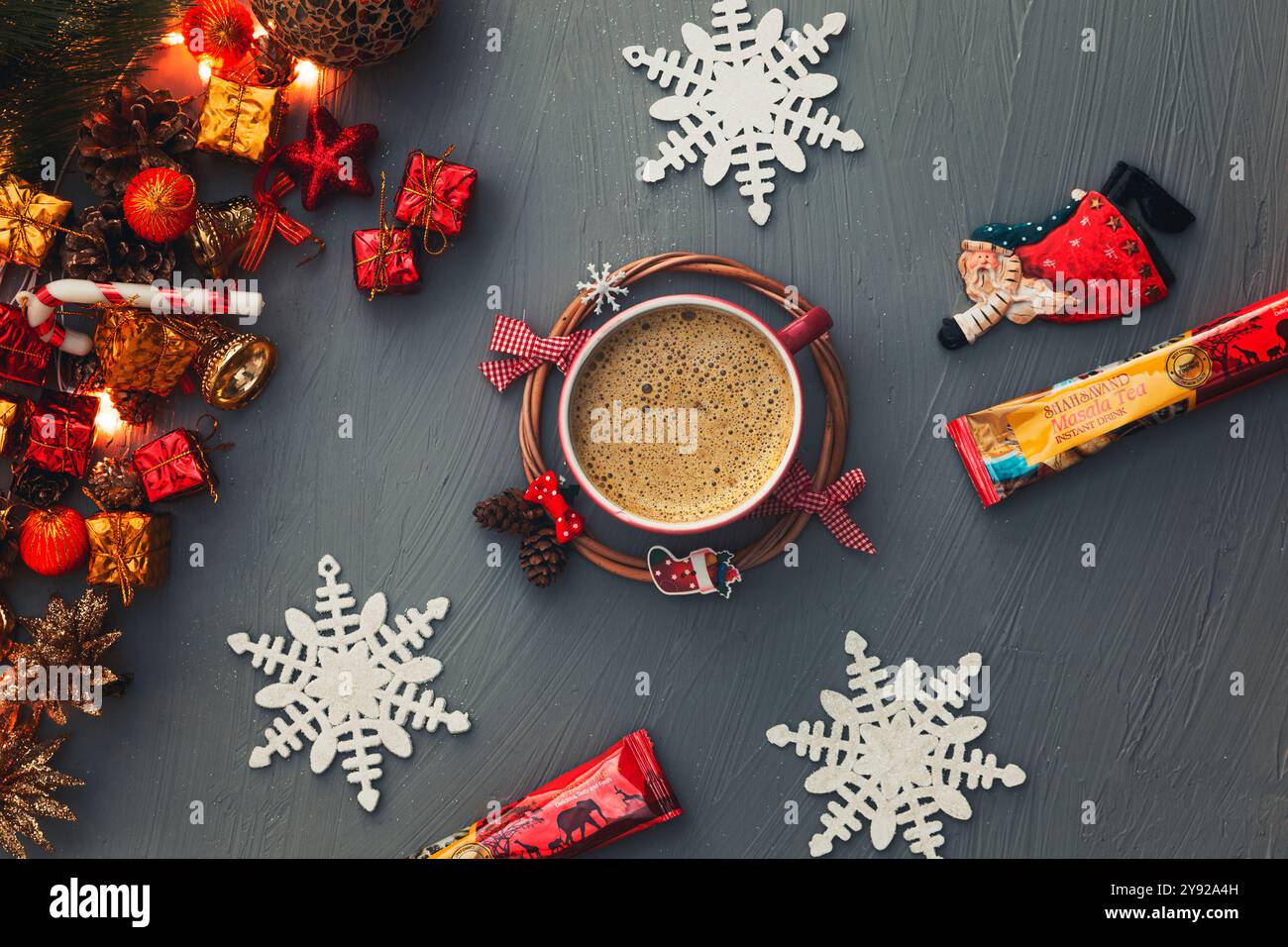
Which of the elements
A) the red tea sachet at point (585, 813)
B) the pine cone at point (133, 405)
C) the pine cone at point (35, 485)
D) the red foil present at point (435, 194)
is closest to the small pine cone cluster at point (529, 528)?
the red tea sachet at point (585, 813)

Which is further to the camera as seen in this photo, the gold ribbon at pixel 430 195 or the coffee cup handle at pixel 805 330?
the gold ribbon at pixel 430 195

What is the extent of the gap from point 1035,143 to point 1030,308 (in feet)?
0.69

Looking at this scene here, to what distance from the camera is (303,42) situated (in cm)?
121

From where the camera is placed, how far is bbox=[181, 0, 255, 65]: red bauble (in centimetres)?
128

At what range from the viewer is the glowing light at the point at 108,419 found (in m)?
1.35

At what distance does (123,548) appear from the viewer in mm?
1294

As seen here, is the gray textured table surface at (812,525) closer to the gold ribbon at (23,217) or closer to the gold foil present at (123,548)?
the gold foil present at (123,548)

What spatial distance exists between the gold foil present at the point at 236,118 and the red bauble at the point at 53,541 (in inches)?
19.7

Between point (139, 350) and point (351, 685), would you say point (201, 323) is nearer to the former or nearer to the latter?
point (139, 350)

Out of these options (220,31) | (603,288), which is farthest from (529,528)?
(220,31)

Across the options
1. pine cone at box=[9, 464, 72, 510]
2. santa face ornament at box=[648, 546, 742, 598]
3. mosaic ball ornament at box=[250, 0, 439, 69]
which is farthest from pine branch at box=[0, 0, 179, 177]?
santa face ornament at box=[648, 546, 742, 598]
